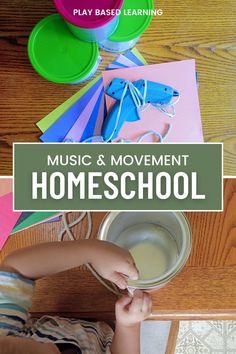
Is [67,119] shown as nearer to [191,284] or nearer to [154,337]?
[191,284]

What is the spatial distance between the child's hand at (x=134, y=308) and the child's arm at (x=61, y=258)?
0.06 ft

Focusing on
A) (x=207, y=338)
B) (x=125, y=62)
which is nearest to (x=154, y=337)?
(x=207, y=338)

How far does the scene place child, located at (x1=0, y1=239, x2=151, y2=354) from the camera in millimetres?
534

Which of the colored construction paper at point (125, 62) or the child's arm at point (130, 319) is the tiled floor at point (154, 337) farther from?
the colored construction paper at point (125, 62)

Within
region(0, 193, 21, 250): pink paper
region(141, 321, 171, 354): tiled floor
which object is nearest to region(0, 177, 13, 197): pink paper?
region(0, 193, 21, 250): pink paper

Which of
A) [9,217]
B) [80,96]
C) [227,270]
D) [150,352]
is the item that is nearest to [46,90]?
[80,96]

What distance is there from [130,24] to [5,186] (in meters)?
0.22

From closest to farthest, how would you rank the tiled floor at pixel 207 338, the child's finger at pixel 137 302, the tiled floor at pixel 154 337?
1. the child's finger at pixel 137 302
2. the tiled floor at pixel 154 337
3. the tiled floor at pixel 207 338

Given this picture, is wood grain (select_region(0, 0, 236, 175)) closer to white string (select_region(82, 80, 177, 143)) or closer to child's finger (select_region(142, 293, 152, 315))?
white string (select_region(82, 80, 177, 143))

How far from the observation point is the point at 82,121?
0.59 meters

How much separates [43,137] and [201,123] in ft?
0.57

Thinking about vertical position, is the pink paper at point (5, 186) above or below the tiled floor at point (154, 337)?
above

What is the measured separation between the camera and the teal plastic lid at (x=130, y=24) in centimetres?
57

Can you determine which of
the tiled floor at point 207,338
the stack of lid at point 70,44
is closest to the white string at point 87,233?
the stack of lid at point 70,44
